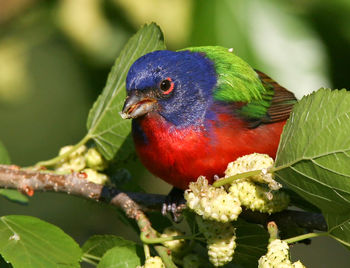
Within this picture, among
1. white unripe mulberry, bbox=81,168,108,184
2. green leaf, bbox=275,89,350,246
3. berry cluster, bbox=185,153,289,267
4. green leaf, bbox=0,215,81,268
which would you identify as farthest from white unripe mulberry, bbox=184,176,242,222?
white unripe mulberry, bbox=81,168,108,184

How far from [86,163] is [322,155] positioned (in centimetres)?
160

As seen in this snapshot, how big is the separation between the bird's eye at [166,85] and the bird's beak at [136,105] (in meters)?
0.09

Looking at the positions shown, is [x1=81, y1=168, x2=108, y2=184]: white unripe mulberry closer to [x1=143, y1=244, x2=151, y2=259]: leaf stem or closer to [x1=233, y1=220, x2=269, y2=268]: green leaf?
[x1=143, y1=244, x2=151, y2=259]: leaf stem

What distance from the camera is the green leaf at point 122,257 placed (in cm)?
289

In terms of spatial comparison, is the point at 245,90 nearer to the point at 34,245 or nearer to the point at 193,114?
the point at 193,114

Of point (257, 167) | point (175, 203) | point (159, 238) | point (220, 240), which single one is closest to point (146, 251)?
point (159, 238)

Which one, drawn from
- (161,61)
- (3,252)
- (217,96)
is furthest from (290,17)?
(3,252)

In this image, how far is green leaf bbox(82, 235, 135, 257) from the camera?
314cm

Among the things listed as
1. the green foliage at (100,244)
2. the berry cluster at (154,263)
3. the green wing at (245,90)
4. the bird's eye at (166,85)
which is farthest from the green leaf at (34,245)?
the green wing at (245,90)

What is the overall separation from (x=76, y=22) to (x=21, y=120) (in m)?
5.40

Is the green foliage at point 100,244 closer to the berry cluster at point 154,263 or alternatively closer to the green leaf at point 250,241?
the berry cluster at point 154,263

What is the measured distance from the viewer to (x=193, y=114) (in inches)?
152

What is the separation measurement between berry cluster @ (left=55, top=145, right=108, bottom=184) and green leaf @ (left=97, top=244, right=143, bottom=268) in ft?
2.19

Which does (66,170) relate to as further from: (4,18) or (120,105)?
(4,18)
